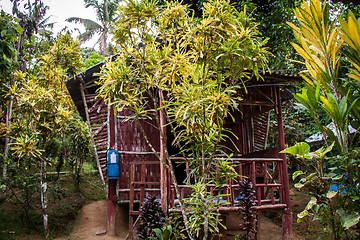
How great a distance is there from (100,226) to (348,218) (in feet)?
20.2

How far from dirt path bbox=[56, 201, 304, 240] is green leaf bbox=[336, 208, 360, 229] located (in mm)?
3874

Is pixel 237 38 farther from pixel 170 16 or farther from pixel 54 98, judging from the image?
pixel 54 98

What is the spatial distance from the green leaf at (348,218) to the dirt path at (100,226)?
12.7 feet

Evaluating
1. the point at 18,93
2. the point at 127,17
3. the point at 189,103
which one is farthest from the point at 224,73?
the point at 18,93

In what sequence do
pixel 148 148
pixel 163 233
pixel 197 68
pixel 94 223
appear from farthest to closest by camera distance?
Result: pixel 94 223
pixel 148 148
pixel 163 233
pixel 197 68

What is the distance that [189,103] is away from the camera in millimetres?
3408

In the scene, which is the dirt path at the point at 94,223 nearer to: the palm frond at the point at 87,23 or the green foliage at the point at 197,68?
the green foliage at the point at 197,68

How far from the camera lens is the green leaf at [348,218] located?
239 centimetres

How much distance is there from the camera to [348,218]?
8.14ft

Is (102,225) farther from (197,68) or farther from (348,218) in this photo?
(348,218)

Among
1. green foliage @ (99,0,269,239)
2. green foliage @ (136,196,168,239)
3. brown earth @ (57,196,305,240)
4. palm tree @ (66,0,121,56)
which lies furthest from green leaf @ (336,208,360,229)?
palm tree @ (66,0,121,56)

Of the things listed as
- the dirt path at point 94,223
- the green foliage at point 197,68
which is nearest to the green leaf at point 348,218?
the green foliage at point 197,68

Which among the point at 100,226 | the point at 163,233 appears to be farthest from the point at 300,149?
the point at 100,226

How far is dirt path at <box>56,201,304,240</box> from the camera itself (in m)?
6.57
